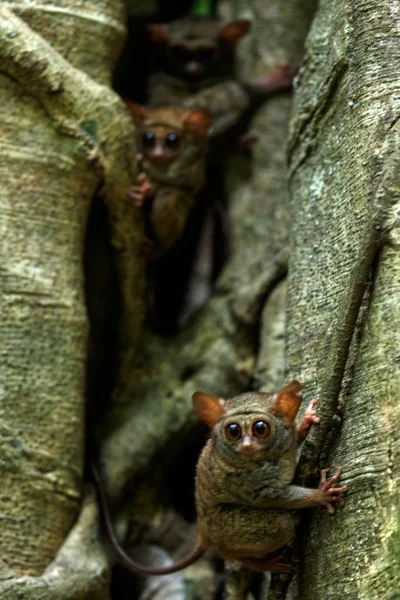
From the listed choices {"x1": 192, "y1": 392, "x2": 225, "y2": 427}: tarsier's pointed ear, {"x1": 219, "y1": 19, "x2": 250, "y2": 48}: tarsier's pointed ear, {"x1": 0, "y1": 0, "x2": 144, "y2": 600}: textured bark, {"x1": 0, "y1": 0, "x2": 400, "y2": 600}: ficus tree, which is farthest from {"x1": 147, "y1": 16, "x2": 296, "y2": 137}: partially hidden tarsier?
{"x1": 192, "y1": 392, "x2": 225, "y2": 427}: tarsier's pointed ear

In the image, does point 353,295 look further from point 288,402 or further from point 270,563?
point 270,563

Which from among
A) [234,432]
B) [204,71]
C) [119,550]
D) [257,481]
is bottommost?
[119,550]

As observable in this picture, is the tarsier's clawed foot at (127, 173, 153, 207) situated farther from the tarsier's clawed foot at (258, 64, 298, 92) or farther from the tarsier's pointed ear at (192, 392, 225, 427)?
the tarsier's pointed ear at (192, 392, 225, 427)

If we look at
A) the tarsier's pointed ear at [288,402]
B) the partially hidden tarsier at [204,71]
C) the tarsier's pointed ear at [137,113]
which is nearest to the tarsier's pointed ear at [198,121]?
the tarsier's pointed ear at [137,113]

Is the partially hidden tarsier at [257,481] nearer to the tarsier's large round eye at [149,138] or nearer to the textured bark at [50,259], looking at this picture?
the textured bark at [50,259]

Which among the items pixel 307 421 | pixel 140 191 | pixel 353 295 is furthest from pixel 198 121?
pixel 307 421

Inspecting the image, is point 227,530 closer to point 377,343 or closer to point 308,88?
point 377,343

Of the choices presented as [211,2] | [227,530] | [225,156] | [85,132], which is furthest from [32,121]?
[211,2]
